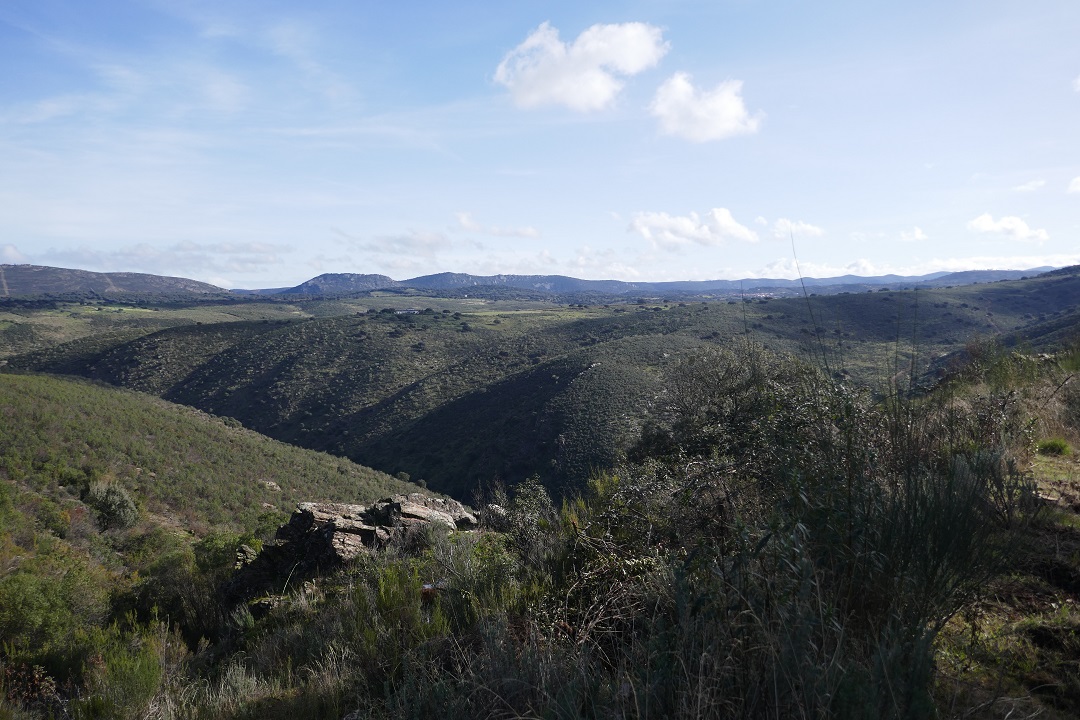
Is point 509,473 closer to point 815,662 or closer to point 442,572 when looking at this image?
point 442,572

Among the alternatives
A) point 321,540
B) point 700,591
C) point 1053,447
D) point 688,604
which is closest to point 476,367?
point 321,540

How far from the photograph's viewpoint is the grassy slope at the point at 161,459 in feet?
76.0

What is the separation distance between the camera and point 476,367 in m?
66.4

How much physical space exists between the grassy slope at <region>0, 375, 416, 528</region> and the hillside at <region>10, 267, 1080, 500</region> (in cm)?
933

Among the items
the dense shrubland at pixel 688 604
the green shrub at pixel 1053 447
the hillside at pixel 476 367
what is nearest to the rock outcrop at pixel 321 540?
the dense shrubland at pixel 688 604

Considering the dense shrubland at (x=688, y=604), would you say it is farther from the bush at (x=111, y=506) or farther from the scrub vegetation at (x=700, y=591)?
the bush at (x=111, y=506)

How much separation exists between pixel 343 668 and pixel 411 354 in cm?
6973

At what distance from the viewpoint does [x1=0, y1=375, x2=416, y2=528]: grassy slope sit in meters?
23.2

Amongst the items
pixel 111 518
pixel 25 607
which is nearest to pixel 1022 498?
pixel 25 607

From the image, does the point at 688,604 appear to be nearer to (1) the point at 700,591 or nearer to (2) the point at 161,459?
(1) the point at 700,591

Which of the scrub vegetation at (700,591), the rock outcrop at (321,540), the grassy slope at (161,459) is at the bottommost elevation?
the grassy slope at (161,459)

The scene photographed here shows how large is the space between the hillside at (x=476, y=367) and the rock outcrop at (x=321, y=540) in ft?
70.2

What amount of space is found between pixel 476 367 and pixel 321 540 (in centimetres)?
5823

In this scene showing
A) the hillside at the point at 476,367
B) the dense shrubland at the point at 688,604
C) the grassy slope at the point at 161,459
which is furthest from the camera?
the hillside at the point at 476,367
